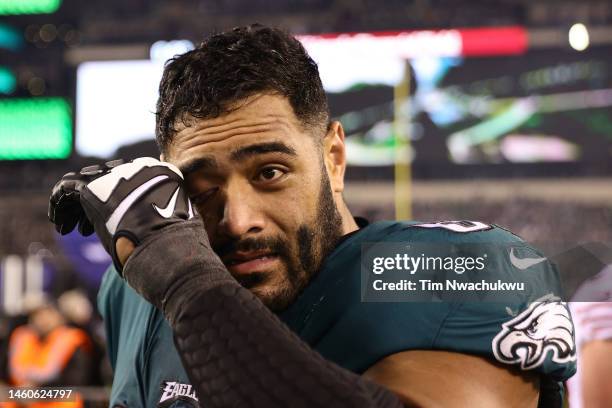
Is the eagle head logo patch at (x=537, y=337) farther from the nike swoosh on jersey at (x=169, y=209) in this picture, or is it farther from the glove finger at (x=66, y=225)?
the glove finger at (x=66, y=225)

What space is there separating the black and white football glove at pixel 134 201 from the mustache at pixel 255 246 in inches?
4.4

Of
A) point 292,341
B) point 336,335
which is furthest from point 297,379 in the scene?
point 336,335

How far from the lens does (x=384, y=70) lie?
684 cm

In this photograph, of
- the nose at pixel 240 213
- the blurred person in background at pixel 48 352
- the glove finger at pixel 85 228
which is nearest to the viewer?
the nose at pixel 240 213

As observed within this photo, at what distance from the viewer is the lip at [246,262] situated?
3.44ft

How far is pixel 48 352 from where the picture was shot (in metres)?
2.75

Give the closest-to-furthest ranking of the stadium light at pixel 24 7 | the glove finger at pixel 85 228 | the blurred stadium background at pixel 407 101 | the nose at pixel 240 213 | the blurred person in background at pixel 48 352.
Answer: the nose at pixel 240 213 < the glove finger at pixel 85 228 < the blurred person in background at pixel 48 352 < the blurred stadium background at pixel 407 101 < the stadium light at pixel 24 7

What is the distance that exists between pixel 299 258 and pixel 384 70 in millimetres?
5924

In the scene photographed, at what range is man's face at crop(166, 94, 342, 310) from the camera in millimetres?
1051

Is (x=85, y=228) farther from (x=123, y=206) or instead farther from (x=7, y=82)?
(x=7, y=82)

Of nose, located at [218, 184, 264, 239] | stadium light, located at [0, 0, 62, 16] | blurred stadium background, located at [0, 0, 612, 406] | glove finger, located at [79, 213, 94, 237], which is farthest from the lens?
stadium light, located at [0, 0, 62, 16]

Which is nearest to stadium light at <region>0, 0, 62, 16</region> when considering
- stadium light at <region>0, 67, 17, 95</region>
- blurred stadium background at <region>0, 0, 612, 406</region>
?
blurred stadium background at <region>0, 0, 612, 406</region>

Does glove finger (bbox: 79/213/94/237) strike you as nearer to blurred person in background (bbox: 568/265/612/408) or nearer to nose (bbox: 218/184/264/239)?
nose (bbox: 218/184/264/239)

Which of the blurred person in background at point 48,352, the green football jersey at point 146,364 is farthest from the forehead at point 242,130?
the blurred person in background at point 48,352
